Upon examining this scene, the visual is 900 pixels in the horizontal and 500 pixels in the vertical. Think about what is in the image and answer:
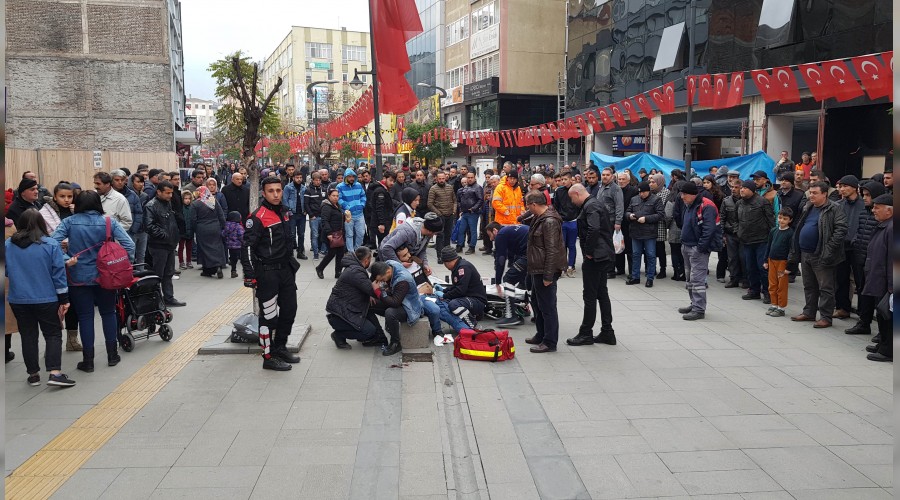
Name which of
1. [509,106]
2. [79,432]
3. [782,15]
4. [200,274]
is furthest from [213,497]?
[509,106]

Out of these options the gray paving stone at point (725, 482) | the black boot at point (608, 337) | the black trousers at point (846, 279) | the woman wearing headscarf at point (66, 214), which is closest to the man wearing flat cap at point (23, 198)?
Answer: the woman wearing headscarf at point (66, 214)

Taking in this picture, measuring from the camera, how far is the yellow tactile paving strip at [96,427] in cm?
463

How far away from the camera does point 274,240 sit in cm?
687

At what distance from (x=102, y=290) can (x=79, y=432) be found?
1999 millimetres

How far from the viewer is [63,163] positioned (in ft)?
64.2

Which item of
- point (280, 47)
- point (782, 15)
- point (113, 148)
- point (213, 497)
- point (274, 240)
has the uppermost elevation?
point (280, 47)

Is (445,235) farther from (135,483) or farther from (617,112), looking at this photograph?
(135,483)

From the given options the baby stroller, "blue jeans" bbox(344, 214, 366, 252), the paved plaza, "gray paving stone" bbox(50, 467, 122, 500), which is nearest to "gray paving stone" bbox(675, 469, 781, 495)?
the paved plaza

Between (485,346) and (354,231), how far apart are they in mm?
5954

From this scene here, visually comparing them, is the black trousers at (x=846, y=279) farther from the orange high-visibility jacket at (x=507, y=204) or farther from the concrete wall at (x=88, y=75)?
the concrete wall at (x=88, y=75)

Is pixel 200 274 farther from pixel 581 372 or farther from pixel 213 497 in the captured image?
pixel 213 497

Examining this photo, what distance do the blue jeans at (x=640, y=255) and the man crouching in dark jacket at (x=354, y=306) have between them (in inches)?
224

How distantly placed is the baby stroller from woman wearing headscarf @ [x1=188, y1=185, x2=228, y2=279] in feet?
14.2

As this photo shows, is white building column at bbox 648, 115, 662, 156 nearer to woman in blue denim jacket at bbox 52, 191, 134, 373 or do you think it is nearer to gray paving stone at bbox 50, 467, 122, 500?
woman in blue denim jacket at bbox 52, 191, 134, 373
